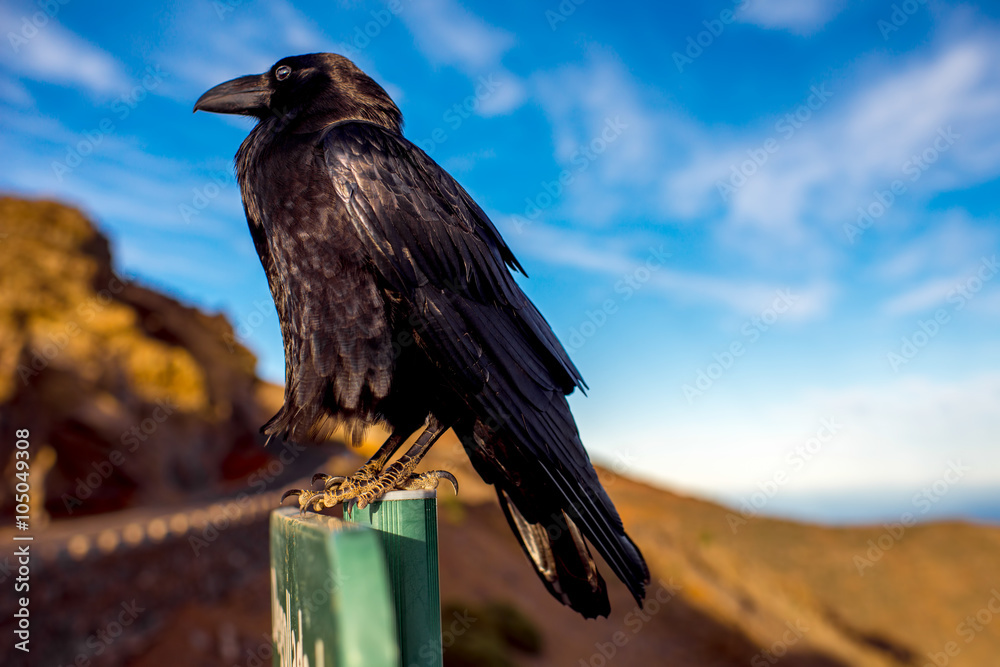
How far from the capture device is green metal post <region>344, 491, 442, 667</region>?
5.27 ft

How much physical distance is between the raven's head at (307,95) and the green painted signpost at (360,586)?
5.67 feet

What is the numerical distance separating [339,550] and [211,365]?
68.7ft

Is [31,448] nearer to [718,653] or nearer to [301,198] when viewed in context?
[301,198]

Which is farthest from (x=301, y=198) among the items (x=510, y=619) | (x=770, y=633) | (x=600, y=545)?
(x=770, y=633)

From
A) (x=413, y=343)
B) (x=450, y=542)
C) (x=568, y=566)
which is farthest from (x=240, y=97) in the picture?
(x=450, y=542)

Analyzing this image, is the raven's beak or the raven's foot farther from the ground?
the raven's beak

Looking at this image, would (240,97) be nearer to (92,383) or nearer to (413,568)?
(413,568)

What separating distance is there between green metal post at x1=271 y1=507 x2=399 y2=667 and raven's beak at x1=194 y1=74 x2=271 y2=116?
2212 millimetres

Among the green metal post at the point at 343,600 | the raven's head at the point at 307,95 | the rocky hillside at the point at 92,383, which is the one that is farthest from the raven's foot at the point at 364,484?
the rocky hillside at the point at 92,383

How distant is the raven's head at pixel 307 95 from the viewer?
8.80 feet

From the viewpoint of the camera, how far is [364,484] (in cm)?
230

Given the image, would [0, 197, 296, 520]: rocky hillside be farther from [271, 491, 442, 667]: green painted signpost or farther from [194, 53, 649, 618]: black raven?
[271, 491, 442, 667]: green painted signpost

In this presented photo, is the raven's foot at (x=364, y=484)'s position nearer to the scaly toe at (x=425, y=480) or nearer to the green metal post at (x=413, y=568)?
the scaly toe at (x=425, y=480)

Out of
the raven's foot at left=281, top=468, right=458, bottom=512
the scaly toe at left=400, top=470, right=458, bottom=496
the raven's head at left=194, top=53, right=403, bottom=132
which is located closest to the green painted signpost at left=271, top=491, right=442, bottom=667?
the raven's foot at left=281, top=468, right=458, bottom=512
